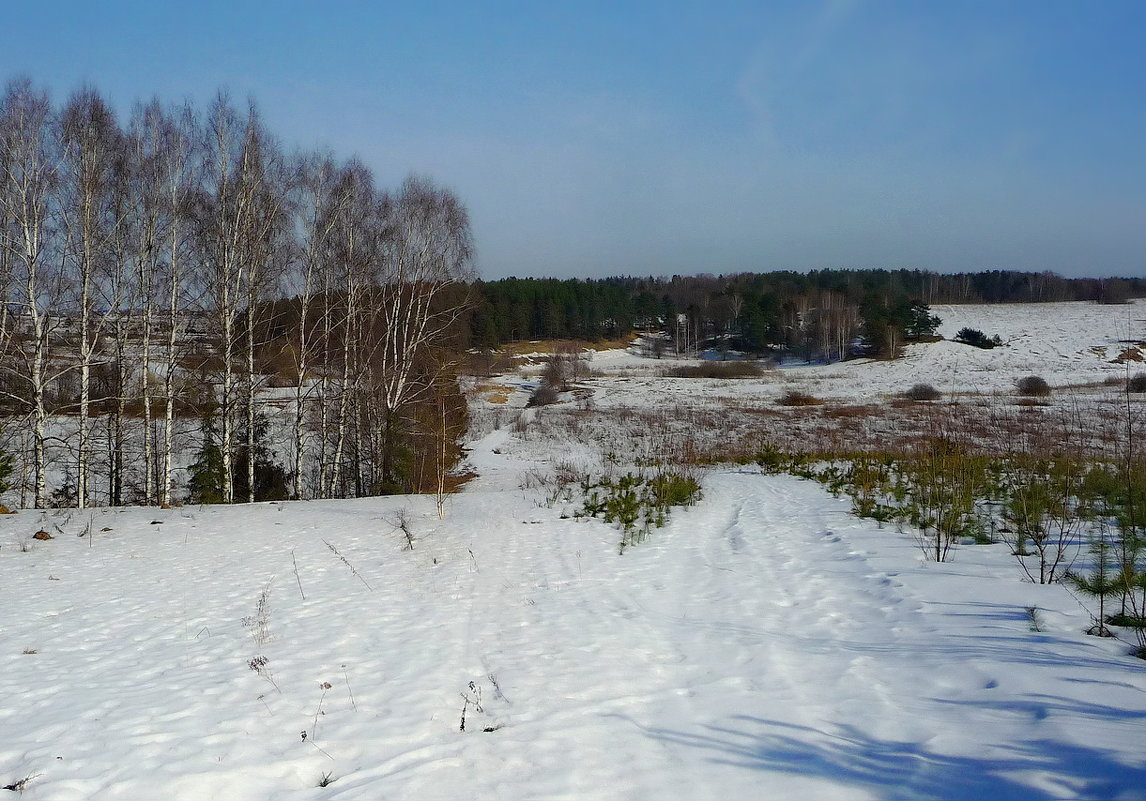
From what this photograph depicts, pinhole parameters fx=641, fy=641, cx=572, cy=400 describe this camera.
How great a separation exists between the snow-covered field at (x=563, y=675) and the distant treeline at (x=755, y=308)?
4551 centimetres

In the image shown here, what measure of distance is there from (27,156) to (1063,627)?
812 inches

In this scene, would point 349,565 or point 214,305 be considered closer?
point 349,565

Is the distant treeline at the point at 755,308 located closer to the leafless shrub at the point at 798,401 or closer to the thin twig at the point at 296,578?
the leafless shrub at the point at 798,401

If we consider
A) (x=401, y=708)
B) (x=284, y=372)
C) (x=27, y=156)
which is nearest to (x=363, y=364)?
(x=284, y=372)

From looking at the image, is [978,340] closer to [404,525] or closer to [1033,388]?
[1033,388]

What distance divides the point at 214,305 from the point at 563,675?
16.6m

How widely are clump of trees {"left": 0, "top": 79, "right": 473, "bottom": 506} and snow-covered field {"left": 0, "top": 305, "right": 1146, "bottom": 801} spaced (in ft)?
20.0

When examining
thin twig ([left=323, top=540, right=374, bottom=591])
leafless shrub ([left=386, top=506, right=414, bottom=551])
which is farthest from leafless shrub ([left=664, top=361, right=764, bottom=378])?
thin twig ([left=323, top=540, right=374, bottom=591])

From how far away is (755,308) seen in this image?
7406 cm

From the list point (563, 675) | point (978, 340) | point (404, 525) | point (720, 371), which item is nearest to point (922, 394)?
point (720, 371)

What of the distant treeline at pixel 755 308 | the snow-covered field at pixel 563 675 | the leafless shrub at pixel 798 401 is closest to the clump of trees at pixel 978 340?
the distant treeline at pixel 755 308

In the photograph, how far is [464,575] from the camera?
8992mm

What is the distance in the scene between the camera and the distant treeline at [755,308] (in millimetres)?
68938

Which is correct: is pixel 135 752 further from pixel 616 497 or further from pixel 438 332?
pixel 438 332
